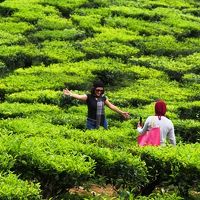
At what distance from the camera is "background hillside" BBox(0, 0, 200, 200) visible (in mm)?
8562

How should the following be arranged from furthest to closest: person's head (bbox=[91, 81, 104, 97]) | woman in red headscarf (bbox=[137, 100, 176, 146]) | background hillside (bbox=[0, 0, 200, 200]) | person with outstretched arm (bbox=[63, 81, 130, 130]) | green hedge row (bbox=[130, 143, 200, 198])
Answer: person with outstretched arm (bbox=[63, 81, 130, 130]) < person's head (bbox=[91, 81, 104, 97]) < woman in red headscarf (bbox=[137, 100, 176, 146]) < green hedge row (bbox=[130, 143, 200, 198]) < background hillside (bbox=[0, 0, 200, 200])

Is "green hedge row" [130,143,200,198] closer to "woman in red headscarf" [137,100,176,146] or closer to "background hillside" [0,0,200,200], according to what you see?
"background hillside" [0,0,200,200]

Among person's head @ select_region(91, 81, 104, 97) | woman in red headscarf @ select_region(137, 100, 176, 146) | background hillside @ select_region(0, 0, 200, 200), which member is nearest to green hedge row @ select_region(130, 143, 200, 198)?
background hillside @ select_region(0, 0, 200, 200)

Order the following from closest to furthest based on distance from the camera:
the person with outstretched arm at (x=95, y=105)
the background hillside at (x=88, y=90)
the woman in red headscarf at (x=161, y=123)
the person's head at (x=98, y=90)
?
the background hillside at (x=88, y=90) < the woman in red headscarf at (x=161, y=123) < the person's head at (x=98, y=90) < the person with outstretched arm at (x=95, y=105)

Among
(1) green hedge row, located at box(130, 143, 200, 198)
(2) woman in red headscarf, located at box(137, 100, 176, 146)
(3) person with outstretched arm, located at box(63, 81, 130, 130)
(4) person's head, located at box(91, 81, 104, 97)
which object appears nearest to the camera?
(1) green hedge row, located at box(130, 143, 200, 198)

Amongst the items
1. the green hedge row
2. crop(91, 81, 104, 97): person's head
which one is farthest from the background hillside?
crop(91, 81, 104, 97): person's head

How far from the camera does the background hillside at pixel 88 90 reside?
856 cm

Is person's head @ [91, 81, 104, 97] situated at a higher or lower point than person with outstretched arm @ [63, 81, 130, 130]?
higher

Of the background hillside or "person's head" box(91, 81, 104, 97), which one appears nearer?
the background hillside

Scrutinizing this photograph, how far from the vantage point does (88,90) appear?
17578 mm

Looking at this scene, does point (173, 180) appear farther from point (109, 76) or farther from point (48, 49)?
point (48, 49)

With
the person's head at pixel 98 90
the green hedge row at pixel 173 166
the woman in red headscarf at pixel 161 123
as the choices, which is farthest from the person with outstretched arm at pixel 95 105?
the green hedge row at pixel 173 166

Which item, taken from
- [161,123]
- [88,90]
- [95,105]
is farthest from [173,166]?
[88,90]

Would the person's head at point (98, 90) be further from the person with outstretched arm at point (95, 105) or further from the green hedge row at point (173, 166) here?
the green hedge row at point (173, 166)
